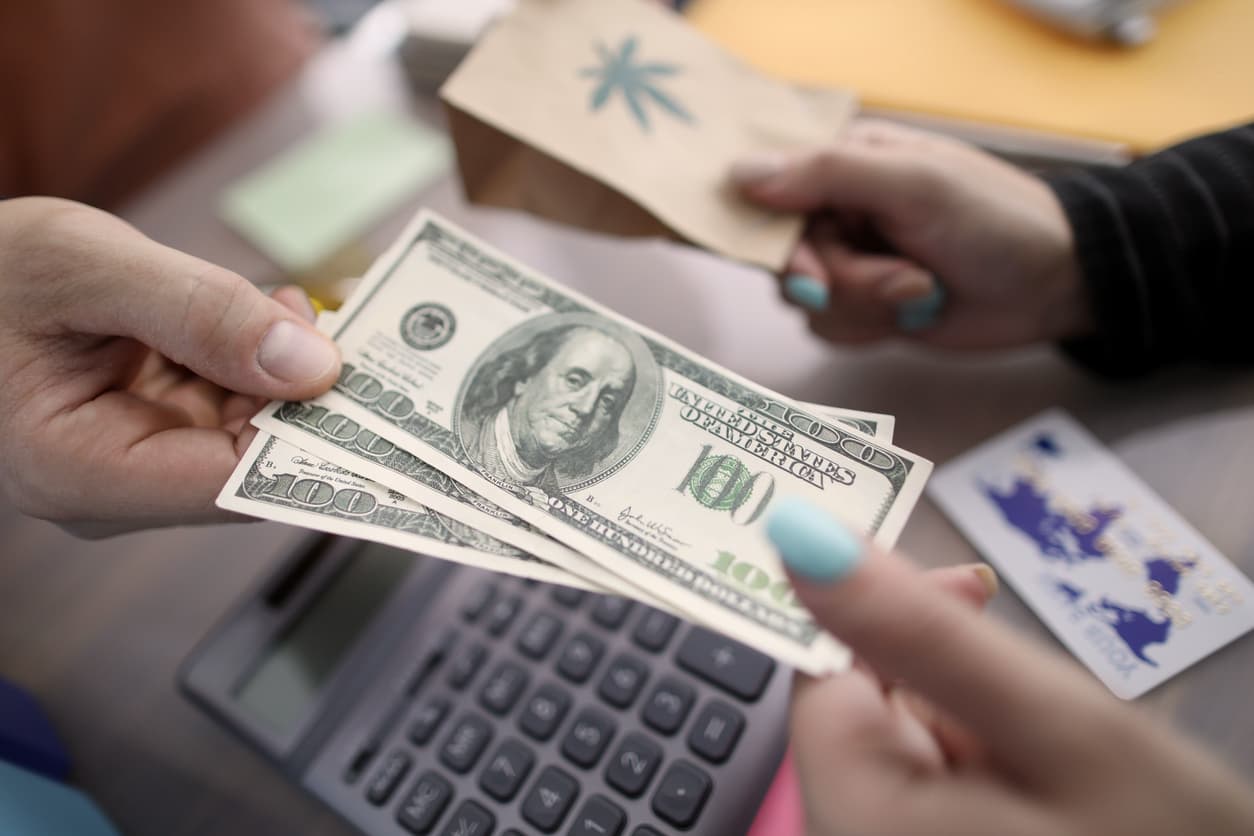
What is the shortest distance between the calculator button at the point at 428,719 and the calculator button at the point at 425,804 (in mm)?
19

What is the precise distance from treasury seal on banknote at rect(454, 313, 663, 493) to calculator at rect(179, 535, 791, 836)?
0.10 meters

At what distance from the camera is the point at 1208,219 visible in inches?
18.3

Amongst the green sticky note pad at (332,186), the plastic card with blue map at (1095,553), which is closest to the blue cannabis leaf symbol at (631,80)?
the green sticky note pad at (332,186)

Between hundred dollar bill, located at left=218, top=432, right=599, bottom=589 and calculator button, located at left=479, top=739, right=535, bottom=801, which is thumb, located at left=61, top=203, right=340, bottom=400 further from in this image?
calculator button, located at left=479, top=739, right=535, bottom=801

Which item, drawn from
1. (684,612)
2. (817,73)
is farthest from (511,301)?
(817,73)

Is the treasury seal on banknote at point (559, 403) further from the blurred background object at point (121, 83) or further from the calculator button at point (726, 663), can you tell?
the blurred background object at point (121, 83)

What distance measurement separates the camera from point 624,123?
0.50 m

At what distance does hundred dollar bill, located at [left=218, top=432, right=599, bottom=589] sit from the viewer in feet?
1.14

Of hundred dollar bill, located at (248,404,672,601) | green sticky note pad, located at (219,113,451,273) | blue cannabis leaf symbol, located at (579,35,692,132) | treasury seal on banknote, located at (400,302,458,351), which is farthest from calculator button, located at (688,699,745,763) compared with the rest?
green sticky note pad, located at (219,113,451,273)

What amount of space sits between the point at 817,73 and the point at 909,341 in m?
0.27

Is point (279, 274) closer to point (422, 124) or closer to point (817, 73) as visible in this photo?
point (422, 124)

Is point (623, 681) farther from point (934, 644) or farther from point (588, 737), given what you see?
point (934, 644)

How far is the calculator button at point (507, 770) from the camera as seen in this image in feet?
1.24

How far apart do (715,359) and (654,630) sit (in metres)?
0.20
